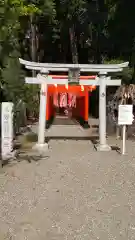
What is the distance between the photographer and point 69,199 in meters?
7.10

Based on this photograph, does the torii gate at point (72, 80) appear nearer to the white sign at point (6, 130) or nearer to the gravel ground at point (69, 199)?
the gravel ground at point (69, 199)

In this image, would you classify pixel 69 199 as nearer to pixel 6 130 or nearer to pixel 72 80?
pixel 6 130

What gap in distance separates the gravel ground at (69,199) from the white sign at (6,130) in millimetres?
646

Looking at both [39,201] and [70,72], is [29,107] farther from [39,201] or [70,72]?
[39,201]

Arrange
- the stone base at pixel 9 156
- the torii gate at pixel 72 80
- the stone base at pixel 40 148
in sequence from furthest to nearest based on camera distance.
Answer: the torii gate at pixel 72 80 → the stone base at pixel 40 148 → the stone base at pixel 9 156

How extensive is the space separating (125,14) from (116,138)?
932 cm

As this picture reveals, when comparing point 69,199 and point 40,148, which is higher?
point 40,148

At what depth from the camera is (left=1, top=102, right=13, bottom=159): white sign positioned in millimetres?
11156

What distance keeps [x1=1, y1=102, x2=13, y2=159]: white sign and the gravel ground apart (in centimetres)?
65

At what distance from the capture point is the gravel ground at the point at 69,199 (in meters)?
5.49

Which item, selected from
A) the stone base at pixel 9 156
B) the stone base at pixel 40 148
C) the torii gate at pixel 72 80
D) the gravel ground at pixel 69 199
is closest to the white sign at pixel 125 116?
the torii gate at pixel 72 80

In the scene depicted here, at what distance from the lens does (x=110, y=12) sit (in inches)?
971

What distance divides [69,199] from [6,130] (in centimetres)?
462

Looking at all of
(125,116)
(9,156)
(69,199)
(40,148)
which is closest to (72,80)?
(125,116)
